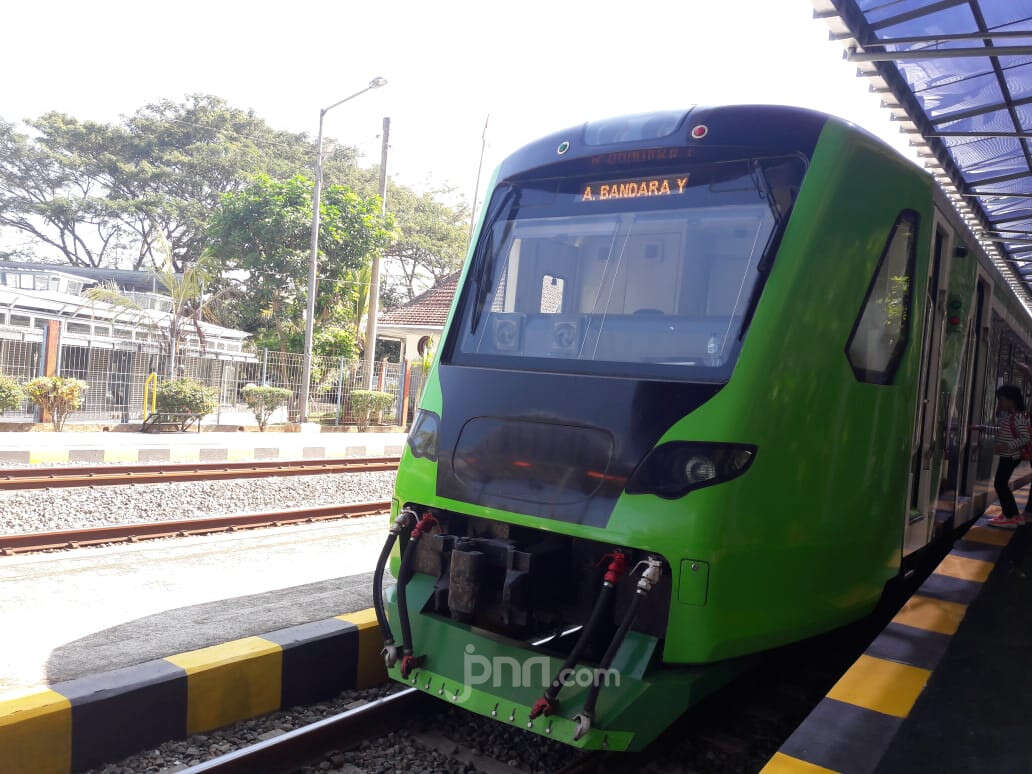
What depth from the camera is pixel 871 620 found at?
5926 mm

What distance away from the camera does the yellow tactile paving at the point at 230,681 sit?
3.88 metres

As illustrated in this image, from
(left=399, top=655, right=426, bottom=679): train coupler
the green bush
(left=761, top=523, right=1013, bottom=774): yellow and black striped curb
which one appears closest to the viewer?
(left=761, top=523, right=1013, bottom=774): yellow and black striped curb

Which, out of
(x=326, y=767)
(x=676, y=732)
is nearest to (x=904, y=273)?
(x=676, y=732)

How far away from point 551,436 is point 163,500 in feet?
22.8

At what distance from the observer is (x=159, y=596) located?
18.4ft

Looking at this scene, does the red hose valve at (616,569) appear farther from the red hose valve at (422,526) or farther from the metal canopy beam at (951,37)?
the metal canopy beam at (951,37)

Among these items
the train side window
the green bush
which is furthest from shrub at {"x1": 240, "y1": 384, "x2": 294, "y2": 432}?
the train side window

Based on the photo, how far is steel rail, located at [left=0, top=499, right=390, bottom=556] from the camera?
6.96 metres

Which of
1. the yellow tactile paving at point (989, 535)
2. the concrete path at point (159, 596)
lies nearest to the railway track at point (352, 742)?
the concrete path at point (159, 596)

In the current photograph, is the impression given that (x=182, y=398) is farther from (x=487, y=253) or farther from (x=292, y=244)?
(x=487, y=253)

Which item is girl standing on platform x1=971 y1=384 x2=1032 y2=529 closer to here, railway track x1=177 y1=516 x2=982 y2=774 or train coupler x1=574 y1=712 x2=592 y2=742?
railway track x1=177 y1=516 x2=982 y2=774

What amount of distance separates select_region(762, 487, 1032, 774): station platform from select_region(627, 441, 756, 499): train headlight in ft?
3.13

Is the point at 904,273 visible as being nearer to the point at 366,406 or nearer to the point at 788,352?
the point at 788,352

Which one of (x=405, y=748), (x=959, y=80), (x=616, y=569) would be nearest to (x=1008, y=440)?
(x=959, y=80)
